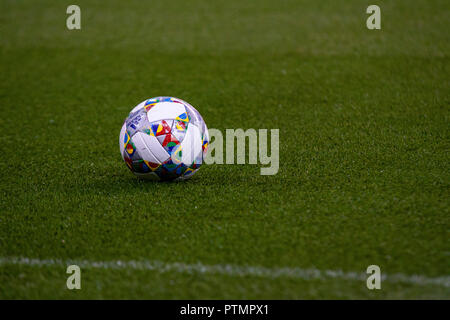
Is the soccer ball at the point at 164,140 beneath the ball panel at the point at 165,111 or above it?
beneath

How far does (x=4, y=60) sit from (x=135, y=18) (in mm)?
3197

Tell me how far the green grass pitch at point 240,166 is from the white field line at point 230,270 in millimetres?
34

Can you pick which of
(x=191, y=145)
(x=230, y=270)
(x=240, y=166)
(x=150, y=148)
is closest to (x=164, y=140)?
(x=150, y=148)

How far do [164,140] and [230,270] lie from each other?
137 centimetres

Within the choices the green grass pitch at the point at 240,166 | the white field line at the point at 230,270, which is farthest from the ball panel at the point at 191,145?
the white field line at the point at 230,270

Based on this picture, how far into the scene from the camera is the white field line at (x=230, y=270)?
3.08 m

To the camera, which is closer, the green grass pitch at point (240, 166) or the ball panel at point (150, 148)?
the green grass pitch at point (240, 166)

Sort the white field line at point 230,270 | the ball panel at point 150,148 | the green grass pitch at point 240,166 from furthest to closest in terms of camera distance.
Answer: the ball panel at point 150,148 < the green grass pitch at point 240,166 < the white field line at point 230,270

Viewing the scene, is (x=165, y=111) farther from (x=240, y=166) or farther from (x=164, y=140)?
(x=240, y=166)

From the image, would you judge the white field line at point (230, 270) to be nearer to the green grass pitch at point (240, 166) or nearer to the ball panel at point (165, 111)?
the green grass pitch at point (240, 166)

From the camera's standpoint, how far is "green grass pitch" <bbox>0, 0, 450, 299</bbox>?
3.29 m

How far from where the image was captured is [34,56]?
9039 millimetres
